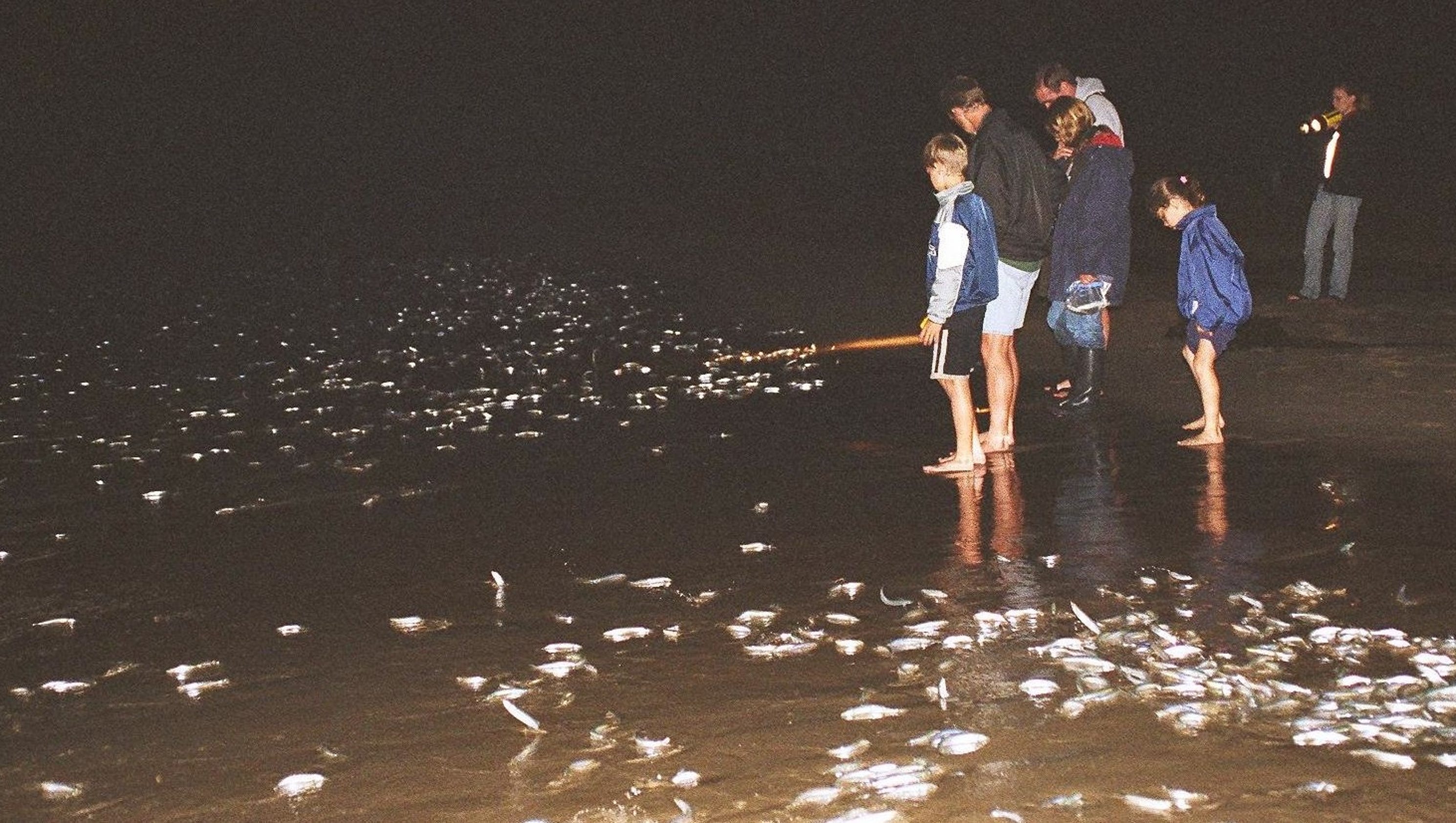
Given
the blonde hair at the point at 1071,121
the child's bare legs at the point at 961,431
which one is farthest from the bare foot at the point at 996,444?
the blonde hair at the point at 1071,121

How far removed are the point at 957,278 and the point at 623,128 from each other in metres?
50.8

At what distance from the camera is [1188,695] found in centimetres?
566

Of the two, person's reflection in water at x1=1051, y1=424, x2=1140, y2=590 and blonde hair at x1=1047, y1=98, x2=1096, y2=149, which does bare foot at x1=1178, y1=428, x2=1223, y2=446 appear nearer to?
person's reflection in water at x1=1051, y1=424, x2=1140, y2=590

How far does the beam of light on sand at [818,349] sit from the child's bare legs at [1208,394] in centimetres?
541

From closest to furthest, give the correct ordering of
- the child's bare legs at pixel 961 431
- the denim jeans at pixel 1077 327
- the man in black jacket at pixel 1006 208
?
the child's bare legs at pixel 961 431 → the man in black jacket at pixel 1006 208 → the denim jeans at pixel 1077 327

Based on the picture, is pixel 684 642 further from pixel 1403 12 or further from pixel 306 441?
pixel 1403 12

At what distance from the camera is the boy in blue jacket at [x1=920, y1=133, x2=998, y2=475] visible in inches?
367

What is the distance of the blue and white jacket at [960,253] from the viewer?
30.5 ft

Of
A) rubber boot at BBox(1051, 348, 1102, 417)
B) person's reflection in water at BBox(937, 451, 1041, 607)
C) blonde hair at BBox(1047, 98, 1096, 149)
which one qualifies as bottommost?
person's reflection in water at BBox(937, 451, 1041, 607)

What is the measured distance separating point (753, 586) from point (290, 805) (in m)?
2.83

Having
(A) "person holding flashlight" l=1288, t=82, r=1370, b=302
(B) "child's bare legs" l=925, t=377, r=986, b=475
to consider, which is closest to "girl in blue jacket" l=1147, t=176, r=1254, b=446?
(B) "child's bare legs" l=925, t=377, r=986, b=475

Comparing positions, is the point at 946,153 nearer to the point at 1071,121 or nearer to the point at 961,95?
the point at 961,95

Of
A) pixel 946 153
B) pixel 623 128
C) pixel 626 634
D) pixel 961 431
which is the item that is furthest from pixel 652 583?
pixel 623 128

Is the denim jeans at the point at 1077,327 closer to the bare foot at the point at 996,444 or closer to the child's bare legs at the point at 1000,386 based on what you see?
Answer: the child's bare legs at the point at 1000,386
